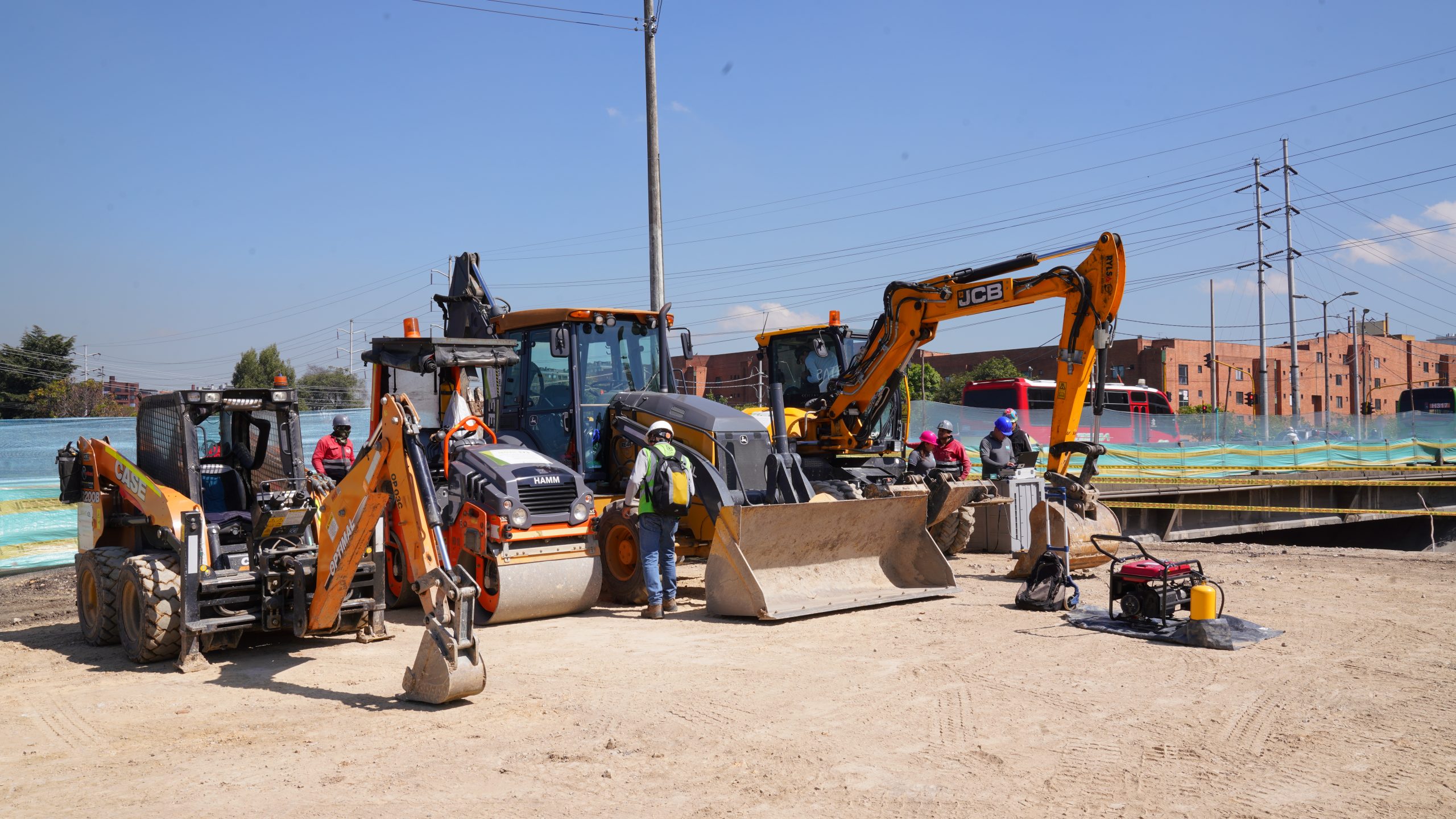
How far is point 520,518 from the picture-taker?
887 centimetres

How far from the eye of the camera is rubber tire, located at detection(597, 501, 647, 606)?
402 inches

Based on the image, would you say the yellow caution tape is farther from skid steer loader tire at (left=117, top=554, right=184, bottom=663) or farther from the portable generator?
skid steer loader tire at (left=117, top=554, right=184, bottom=663)

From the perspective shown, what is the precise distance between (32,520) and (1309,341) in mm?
79845

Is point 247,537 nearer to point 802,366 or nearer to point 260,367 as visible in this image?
point 802,366

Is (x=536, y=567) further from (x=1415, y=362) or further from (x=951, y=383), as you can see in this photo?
(x=1415, y=362)

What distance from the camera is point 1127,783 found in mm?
4848

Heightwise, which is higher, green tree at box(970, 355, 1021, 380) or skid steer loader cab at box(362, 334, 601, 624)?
green tree at box(970, 355, 1021, 380)

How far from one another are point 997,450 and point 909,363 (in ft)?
5.57


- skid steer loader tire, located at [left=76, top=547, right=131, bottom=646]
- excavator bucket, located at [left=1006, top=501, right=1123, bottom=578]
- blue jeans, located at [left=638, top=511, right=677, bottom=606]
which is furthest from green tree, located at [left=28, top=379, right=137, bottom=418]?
excavator bucket, located at [left=1006, top=501, right=1123, bottom=578]

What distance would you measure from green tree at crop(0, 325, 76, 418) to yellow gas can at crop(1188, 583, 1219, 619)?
38.6 metres

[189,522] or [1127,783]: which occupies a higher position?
[189,522]

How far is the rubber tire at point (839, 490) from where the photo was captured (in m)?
11.6

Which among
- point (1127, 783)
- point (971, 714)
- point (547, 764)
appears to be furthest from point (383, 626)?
point (1127, 783)

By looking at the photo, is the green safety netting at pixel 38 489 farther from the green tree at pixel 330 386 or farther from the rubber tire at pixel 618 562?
the green tree at pixel 330 386
